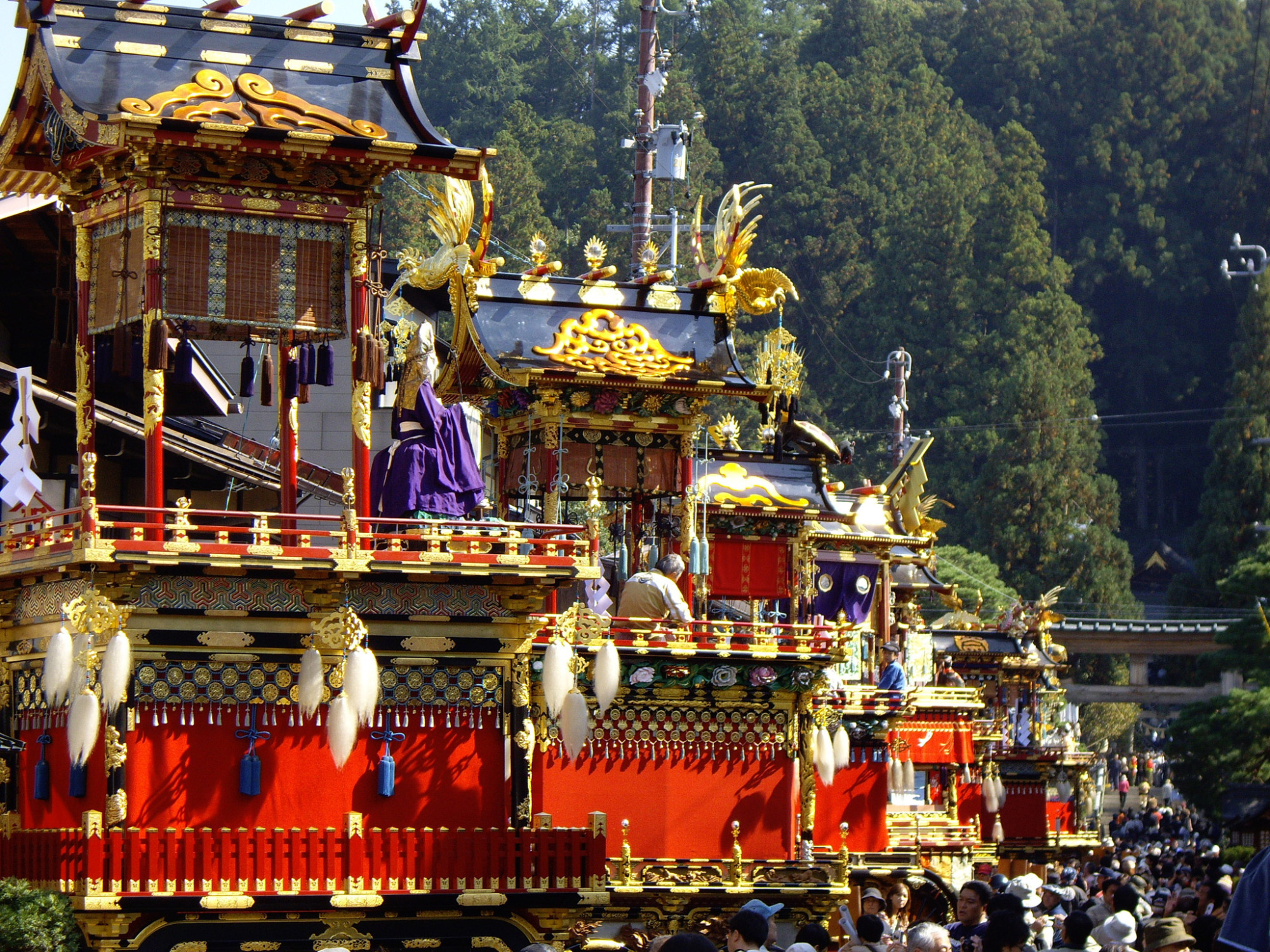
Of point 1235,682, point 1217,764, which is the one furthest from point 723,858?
point 1235,682

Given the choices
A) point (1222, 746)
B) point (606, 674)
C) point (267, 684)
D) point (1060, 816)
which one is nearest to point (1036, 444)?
point (1060, 816)

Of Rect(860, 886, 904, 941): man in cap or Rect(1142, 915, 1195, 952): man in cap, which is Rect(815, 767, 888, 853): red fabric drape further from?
Rect(1142, 915, 1195, 952): man in cap

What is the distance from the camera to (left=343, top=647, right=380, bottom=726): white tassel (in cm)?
2545

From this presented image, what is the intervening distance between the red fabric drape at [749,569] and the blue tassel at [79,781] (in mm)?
19064

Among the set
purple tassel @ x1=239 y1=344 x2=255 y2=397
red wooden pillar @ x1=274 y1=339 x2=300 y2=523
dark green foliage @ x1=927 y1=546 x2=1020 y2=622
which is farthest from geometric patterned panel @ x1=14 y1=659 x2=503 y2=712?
dark green foliage @ x1=927 y1=546 x2=1020 y2=622

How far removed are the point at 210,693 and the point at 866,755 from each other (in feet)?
62.2

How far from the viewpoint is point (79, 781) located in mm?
25516

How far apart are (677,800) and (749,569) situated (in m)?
11.4

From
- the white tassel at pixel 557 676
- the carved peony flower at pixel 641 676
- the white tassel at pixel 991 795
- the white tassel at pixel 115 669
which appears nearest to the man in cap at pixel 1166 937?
the white tassel at pixel 557 676

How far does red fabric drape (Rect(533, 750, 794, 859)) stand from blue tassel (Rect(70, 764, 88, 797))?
311 inches

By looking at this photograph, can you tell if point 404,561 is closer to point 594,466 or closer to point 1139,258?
point 594,466

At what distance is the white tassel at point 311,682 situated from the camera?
25.5 m

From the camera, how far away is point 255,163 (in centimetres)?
2619

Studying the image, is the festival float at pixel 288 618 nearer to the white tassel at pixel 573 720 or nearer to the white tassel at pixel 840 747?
the white tassel at pixel 573 720
